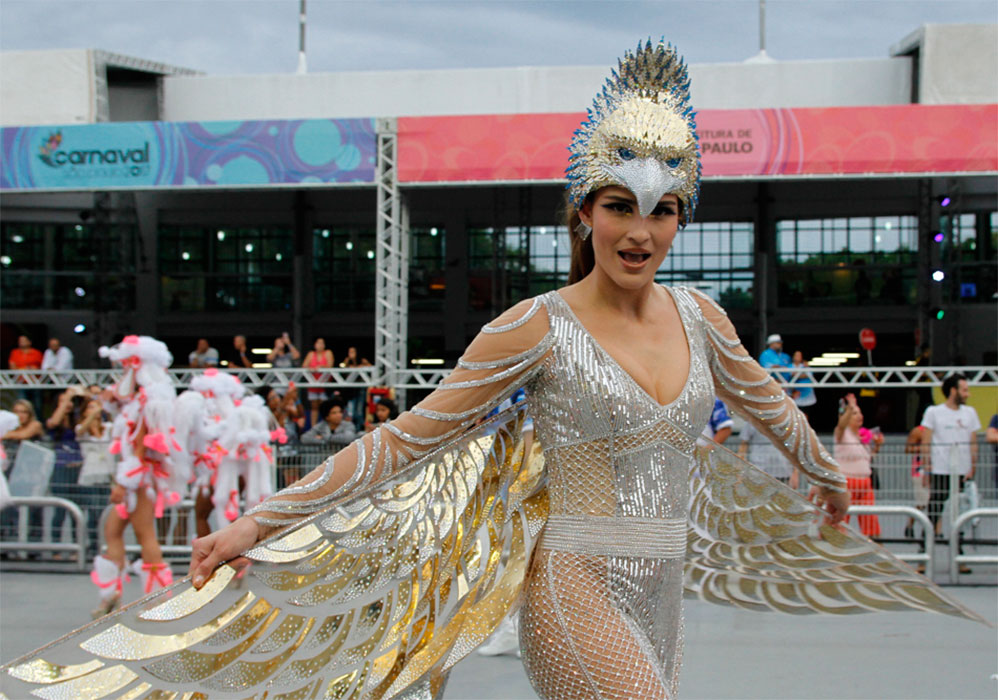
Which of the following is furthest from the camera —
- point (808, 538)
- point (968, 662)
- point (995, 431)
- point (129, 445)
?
point (995, 431)

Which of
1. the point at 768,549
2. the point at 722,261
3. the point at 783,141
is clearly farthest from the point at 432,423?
the point at 722,261

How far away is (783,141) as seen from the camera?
1404cm

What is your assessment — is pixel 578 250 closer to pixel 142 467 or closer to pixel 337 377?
pixel 142 467

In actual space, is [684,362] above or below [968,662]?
above

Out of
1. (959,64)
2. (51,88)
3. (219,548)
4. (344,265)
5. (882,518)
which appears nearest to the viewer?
(219,548)

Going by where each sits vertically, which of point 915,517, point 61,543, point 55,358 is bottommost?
point 61,543

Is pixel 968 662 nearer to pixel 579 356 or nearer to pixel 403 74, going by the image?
pixel 579 356

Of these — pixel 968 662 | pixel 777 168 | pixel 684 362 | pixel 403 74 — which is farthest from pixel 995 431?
pixel 403 74

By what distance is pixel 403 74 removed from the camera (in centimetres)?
1934

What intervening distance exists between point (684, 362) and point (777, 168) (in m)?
12.1

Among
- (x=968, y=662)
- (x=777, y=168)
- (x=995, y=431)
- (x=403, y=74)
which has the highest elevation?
(x=403, y=74)

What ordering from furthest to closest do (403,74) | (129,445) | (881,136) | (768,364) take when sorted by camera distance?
1. (403,74)
2. (881,136)
3. (768,364)
4. (129,445)

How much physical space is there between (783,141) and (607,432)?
12.4 m

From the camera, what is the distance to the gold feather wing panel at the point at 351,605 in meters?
2.38
